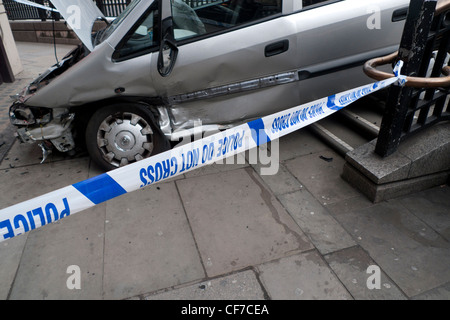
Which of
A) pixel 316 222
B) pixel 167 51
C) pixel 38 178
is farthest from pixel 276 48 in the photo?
pixel 38 178

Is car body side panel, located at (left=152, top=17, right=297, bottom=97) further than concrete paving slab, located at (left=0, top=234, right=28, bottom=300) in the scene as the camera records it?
Yes

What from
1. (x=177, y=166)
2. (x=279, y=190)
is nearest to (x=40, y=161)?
(x=177, y=166)

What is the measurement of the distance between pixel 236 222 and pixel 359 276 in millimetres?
1093

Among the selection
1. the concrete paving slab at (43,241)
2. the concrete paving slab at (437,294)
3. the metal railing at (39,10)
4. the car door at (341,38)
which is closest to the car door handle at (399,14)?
the car door at (341,38)

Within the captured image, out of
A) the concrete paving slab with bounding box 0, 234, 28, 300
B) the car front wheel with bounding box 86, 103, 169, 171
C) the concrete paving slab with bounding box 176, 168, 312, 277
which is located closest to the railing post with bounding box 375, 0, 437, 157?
the concrete paving slab with bounding box 176, 168, 312, 277

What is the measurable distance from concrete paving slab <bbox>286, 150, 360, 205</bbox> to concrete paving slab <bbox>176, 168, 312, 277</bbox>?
1.48ft

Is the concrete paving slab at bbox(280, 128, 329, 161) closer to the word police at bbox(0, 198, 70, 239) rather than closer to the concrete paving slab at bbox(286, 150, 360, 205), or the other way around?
the concrete paving slab at bbox(286, 150, 360, 205)

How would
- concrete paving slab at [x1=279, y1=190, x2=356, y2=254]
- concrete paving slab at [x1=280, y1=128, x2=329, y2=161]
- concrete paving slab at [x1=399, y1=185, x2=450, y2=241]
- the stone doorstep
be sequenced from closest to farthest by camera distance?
1. concrete paving slab at [x1=279, y1=190, x2=356, y2=254]
2. concrete paving slab at [x1=399, y1=185, x2=450, y2=241]
3. the stone doorstep
4. concrete paving slab at [x1=280, y1=128, x2=329, y2=161]

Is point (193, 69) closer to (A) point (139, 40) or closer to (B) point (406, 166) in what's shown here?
(A) point (139, 40)

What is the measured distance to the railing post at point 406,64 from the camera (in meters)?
2.61

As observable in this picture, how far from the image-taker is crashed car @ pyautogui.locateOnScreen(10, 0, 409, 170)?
3.37 m

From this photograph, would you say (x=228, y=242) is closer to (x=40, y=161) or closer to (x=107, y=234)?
(x=107, y=234)

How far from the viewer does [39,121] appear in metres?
3.54

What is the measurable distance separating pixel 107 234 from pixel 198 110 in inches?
64.2
